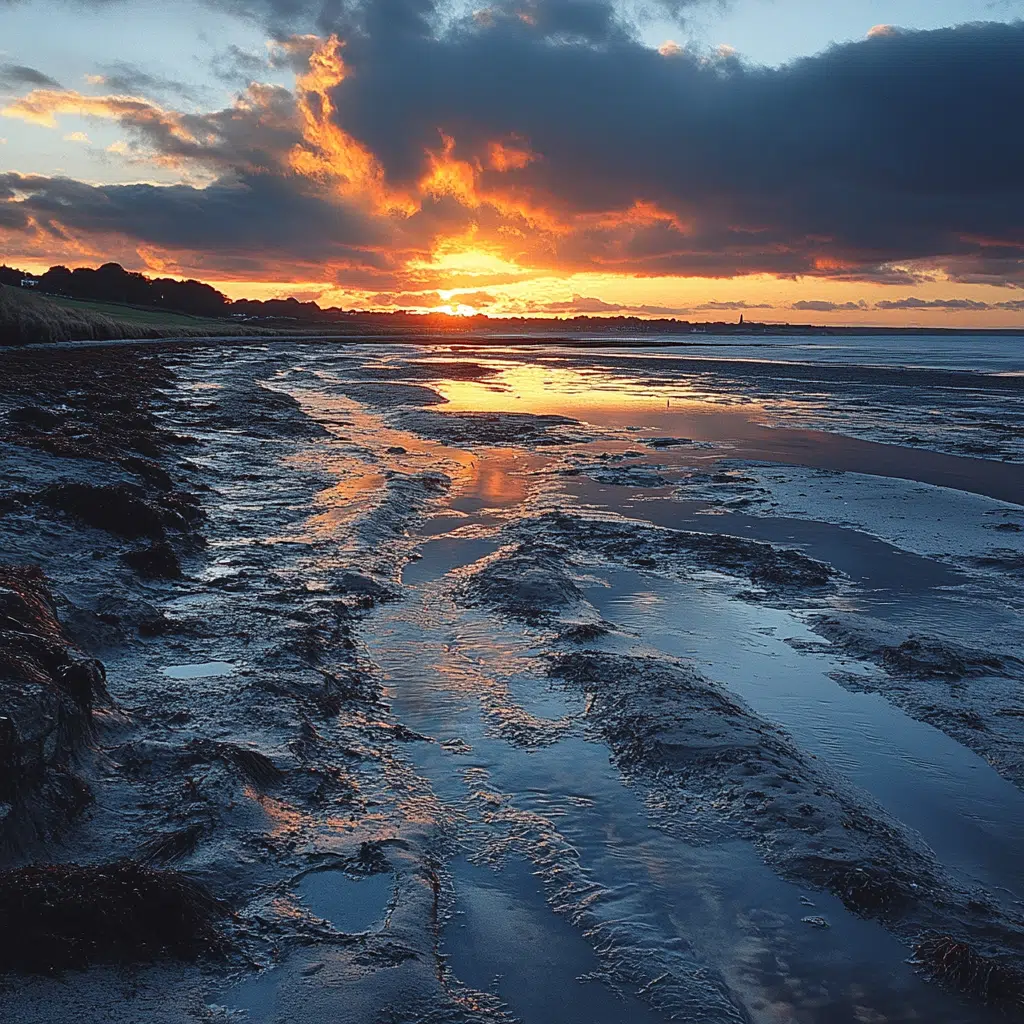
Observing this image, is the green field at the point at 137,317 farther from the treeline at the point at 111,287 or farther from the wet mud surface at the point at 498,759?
the wet mud surface at the point at 498,759

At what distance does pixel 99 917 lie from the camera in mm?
3115

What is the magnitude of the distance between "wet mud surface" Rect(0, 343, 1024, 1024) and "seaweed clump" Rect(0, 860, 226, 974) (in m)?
0.01

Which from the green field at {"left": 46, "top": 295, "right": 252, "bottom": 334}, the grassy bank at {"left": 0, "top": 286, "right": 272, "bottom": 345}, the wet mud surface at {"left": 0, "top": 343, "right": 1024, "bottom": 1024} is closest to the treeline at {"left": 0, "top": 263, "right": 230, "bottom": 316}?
the green field at {"left": 46, "top": 295, "right": 252, "bottom": 334}

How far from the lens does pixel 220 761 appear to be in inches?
180

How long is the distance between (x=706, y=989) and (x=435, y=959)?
44.7 inches

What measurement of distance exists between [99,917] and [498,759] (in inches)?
98.5

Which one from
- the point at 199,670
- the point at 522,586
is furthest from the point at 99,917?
the point at 522,586

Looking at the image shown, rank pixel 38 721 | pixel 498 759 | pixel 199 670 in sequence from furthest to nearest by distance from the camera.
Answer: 1. pixel 199 670
2. pixel 498 759
3. pixel 38 721

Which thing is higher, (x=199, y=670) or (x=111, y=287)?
(x=111, y=287)

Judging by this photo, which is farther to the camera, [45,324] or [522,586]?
[45,324]

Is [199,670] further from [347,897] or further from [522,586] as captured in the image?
[522,586]

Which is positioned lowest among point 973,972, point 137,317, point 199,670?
point 973,972

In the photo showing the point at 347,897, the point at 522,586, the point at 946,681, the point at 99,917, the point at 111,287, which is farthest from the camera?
the point at 111,287

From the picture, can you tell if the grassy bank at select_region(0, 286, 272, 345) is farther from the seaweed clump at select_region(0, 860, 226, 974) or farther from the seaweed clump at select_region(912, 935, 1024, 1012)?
the seaweed clump at select_region(912, 935, 1024, 1012)
